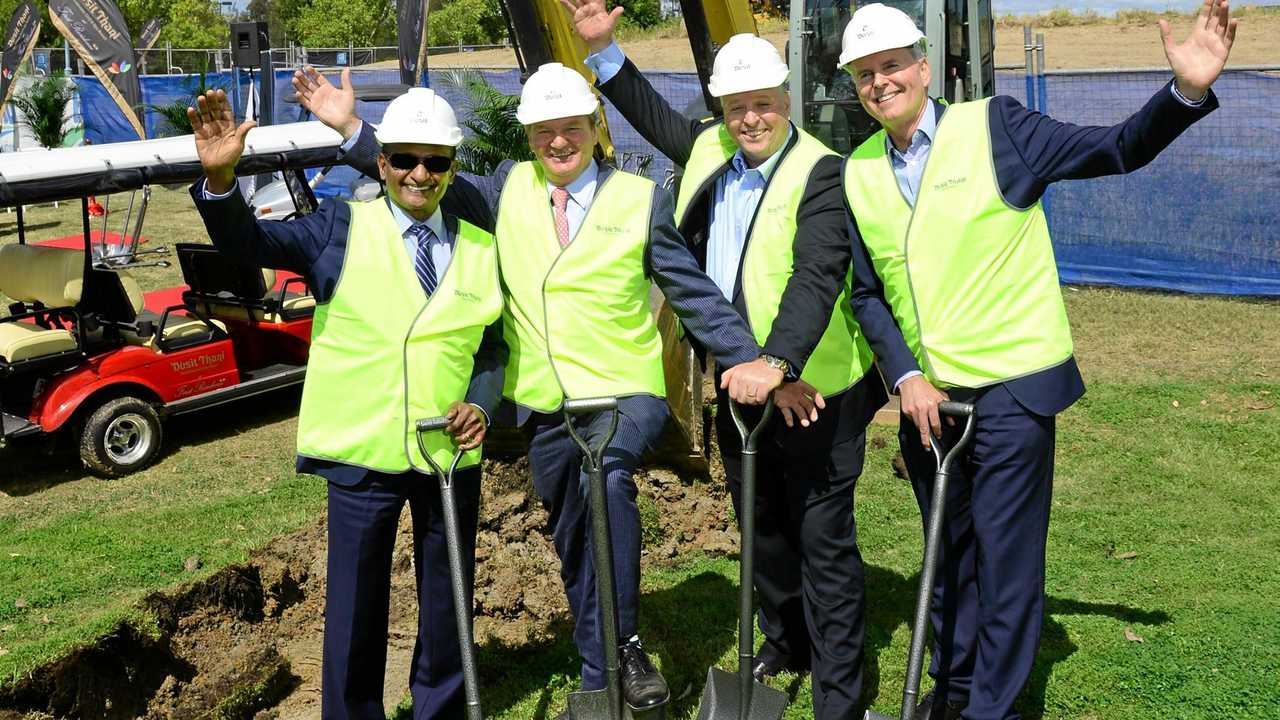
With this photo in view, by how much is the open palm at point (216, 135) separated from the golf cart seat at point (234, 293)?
19.4ft

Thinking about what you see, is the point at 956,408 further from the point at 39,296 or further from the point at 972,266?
the point at 39,296

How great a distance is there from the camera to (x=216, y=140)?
360 centimetres

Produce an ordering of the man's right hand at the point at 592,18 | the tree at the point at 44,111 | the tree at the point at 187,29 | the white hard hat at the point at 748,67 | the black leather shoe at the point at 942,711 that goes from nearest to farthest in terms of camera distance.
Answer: the white hard hat at the point at 748,67 → the black leather shoe at the point at 942,711 → the man's right hand at the point at 592,18 → the tree at the point at 44,111 → the tree at the point at 187,29

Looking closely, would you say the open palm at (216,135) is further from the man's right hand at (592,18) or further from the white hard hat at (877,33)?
the white hard hat at (877,33)

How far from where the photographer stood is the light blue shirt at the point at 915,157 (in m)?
3.87

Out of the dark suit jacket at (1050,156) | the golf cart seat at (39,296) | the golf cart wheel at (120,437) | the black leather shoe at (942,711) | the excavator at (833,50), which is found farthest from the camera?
the excavator at (833,50)

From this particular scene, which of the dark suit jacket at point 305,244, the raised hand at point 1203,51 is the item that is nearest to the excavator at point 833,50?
the dark suit jacket at point 305,244

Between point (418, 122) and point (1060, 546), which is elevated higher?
point (418, 122)

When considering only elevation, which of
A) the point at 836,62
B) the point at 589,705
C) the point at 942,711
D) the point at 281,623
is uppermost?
the point at 836,62

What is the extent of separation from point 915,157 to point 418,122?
5.21 feet

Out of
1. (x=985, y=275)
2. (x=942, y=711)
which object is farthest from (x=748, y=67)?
(x=942, y=711)

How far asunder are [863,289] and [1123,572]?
8.66 feet

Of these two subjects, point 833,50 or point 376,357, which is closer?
point 376,357

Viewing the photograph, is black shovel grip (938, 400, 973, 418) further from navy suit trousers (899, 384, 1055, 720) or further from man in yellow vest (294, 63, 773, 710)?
man in yellow vest (294, 63, 773, 710)
